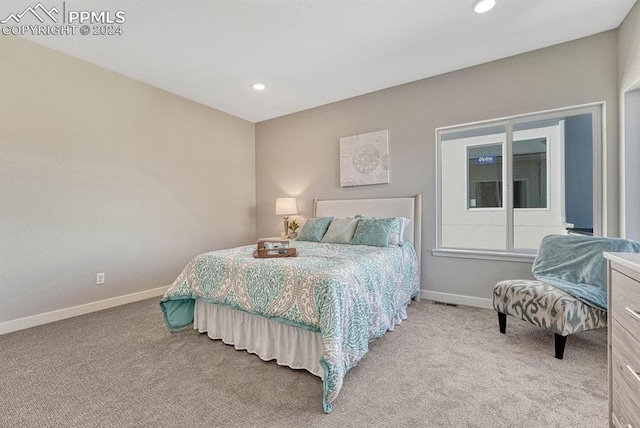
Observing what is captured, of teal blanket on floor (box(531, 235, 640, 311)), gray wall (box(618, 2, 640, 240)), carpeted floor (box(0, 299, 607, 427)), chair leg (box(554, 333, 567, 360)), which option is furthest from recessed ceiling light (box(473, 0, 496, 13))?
carpeted floor (box(0, 299, 607, 427))

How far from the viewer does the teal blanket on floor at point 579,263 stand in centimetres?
207

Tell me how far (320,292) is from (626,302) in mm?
1359

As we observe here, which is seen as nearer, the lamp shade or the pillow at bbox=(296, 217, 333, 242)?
the pillow at bbox=(296, 217, 333, 242)

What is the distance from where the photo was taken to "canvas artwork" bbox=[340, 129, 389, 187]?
3689 millimetres

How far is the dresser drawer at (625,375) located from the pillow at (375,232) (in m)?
1.90

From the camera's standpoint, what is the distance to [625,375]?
1010 millimetres

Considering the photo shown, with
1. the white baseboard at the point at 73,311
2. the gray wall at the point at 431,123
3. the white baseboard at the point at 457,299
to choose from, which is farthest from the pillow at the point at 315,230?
the white baseboard at the point at 73,311

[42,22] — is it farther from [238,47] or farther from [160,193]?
[160,193]

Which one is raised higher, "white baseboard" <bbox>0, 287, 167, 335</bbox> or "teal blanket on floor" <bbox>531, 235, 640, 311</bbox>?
"teal blanket on floor" <bbox>531, 235, 640, 311</bbox>

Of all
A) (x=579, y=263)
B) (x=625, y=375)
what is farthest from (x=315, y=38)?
(x=579, y=263)

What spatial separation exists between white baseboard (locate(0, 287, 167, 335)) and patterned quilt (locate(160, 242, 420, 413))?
1.27 m

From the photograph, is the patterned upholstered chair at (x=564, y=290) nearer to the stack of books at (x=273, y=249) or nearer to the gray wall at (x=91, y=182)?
the stack of books at (x=273, y=249)

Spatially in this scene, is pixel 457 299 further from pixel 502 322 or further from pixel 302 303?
pixel 302 303
